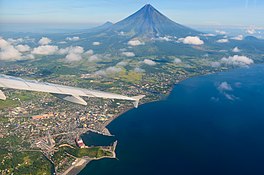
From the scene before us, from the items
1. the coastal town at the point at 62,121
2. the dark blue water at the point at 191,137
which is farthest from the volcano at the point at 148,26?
the dark blue water at the point at 191,137

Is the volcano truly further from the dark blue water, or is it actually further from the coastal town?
the dark blue water

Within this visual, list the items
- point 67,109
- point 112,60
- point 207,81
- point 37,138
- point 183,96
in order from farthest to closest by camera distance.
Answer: point 112,60 → point 207,81 → point 183,96 → point 67,109 → point 37,138

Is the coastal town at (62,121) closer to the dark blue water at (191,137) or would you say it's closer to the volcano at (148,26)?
the dark blue water at (191,137)

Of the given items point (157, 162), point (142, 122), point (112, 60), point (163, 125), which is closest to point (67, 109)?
point (142, 122)

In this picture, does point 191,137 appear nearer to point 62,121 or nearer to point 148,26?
point 62,121

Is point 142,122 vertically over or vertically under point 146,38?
under

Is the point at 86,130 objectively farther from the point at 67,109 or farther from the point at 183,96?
the point at 183,96
